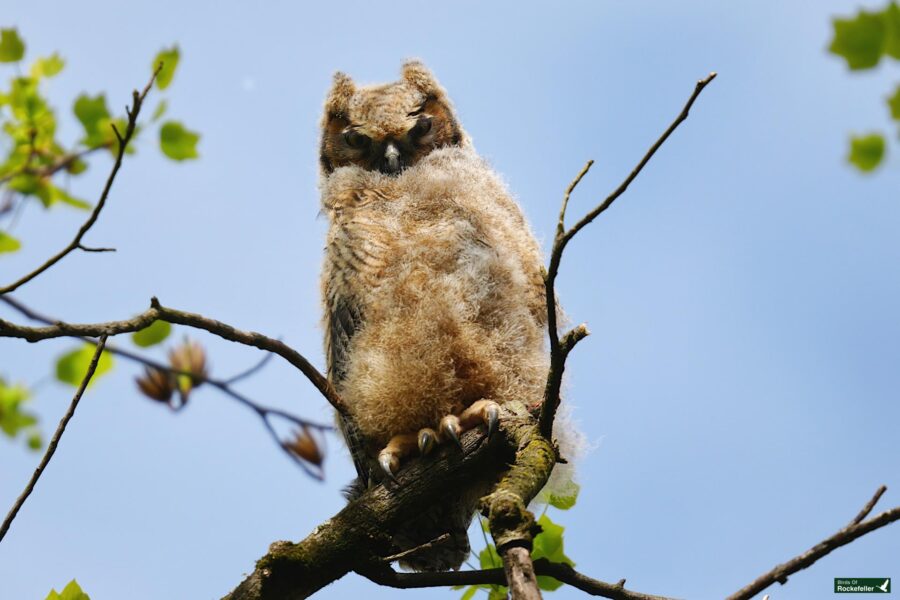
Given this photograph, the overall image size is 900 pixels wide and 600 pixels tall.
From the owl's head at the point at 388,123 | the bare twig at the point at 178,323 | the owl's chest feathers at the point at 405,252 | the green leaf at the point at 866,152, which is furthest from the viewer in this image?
the owl's head at the point at 388,123

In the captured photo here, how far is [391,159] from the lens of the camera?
3.47 metres

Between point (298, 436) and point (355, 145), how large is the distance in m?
2.02

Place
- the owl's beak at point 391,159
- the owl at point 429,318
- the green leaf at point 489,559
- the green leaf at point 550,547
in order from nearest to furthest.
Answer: the green leaf at point 550,547
the green leaf at point 489,559
the owl at point 429,318
the owl's beak at point 391,159

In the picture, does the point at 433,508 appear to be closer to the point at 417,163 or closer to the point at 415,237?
the point at 415,237

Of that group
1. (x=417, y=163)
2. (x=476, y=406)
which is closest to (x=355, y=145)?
(x=417, y=163)

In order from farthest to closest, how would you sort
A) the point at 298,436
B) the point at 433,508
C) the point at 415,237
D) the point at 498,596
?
1. the point at 415,237
2. the point at 433,508
3. the point at 498,596
4. the point at 298,436

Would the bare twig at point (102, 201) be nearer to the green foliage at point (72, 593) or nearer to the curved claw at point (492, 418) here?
the green foliage at point (72, 593)

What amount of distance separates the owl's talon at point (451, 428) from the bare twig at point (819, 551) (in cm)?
89

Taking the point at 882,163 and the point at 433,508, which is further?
the point at 433,508

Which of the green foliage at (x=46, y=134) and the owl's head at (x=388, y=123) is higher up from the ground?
the owl's head at (x=388, y=123)

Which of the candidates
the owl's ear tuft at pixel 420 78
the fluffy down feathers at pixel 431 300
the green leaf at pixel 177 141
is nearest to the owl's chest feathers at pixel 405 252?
the fluffy down feathers at pixel 431 300

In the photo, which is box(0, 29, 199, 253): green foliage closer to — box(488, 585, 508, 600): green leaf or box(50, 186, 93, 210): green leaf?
box(50, 186, 93, 210): green leaf

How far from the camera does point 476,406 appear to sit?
2600 mm

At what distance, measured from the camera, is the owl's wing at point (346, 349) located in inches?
111
